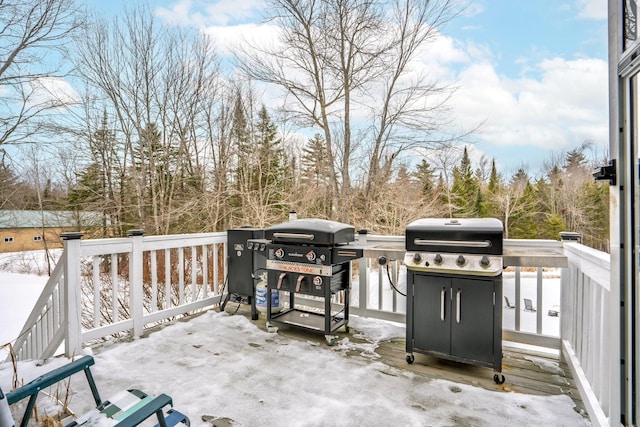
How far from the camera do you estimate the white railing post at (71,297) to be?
2773mm

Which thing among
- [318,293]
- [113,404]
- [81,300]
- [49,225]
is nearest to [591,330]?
[318,293]

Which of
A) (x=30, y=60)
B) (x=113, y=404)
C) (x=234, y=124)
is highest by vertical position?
(x=30, y=60)

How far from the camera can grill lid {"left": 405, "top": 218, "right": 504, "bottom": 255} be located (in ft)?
7.75

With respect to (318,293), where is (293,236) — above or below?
above

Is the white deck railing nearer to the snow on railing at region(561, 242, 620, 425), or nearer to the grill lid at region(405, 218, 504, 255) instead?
the snow on railing at region(561, 242, 620, 425)

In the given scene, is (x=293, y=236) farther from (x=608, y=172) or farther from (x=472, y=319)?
(x=608, y=172)

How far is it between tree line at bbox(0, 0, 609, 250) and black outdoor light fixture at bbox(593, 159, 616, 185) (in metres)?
6.79

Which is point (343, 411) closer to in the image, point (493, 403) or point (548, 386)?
point (493, 403)

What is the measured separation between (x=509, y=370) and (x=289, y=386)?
1.70 m

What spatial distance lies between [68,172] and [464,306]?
908 cm

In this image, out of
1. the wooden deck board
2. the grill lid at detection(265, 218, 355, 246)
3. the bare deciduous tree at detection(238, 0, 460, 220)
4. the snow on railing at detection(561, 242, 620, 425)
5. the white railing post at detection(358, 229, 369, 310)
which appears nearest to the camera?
the snow on railing at detection(561, 242, 620, 425)

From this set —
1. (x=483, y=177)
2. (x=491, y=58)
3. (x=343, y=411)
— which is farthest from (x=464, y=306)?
(x=483, y=177)

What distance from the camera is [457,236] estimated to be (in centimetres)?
245

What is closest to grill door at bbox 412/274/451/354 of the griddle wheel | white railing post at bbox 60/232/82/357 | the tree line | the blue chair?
the griddle wheel
